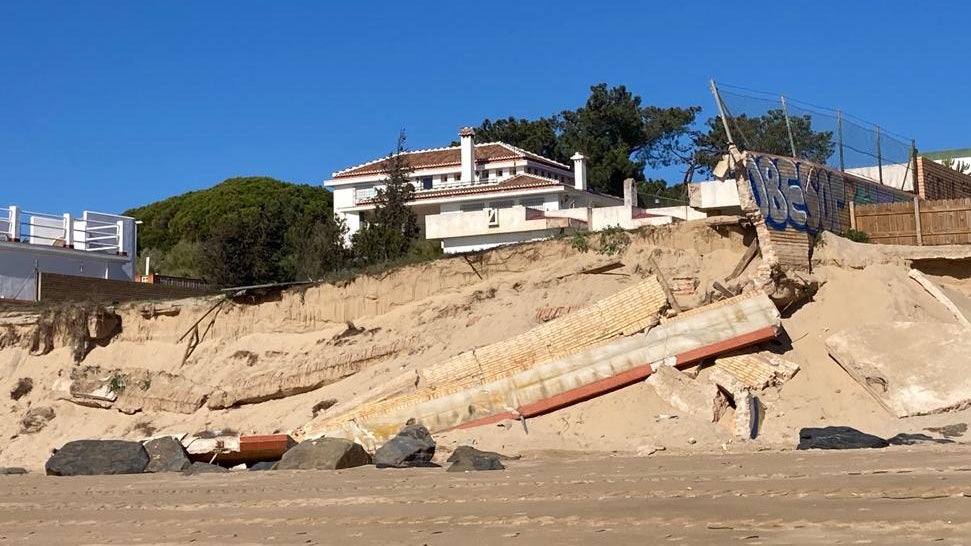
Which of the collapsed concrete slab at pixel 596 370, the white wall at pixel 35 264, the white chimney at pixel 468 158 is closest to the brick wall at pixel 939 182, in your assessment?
the collapsed concrete slab at pixel 596 370

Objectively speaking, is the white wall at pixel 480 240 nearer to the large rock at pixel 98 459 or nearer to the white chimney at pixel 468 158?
the white chimney at pixel 468 158

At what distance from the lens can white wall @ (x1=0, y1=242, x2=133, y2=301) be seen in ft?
99.7

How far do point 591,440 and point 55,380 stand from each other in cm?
1238

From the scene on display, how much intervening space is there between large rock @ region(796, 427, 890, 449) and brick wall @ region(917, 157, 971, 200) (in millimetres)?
12069

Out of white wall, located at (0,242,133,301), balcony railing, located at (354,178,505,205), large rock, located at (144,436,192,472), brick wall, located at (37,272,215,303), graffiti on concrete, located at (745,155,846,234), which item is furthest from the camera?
balcony railing, located at (354,178,505,205)

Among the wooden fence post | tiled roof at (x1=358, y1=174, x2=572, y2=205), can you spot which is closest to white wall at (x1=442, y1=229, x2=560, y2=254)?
tiled roof at (x1=358, y1=174, x2=572, y2=205)

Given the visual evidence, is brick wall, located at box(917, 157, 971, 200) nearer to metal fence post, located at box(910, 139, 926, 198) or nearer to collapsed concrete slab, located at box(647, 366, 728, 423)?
metal fence post, located at box(910, 139, 926, 198)

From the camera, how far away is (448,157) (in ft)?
178

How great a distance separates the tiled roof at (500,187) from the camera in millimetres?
45391

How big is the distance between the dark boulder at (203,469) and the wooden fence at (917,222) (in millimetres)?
12684

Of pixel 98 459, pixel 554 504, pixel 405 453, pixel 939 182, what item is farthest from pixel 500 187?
pixel 554 504

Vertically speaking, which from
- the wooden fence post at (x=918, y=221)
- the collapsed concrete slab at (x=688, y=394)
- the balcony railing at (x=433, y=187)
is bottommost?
the collapsed concrete slab at (x=688, y=394)

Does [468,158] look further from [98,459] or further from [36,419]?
[98,459]

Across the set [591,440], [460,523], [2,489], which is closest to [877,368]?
[591,440]
